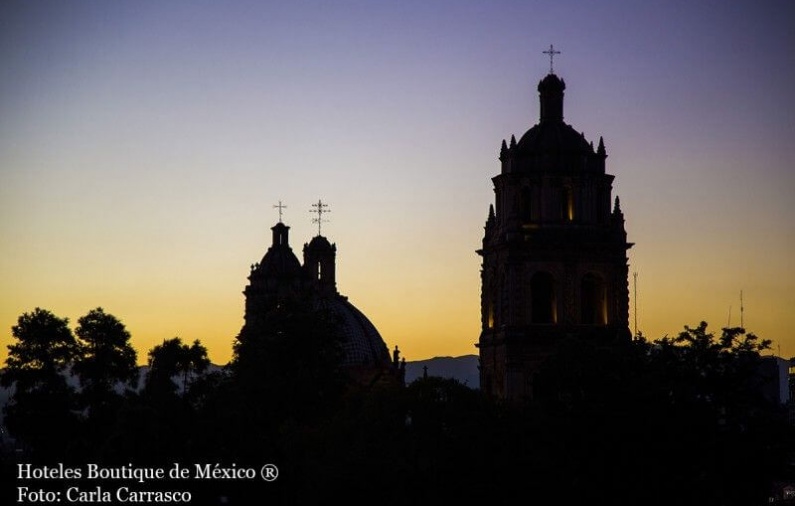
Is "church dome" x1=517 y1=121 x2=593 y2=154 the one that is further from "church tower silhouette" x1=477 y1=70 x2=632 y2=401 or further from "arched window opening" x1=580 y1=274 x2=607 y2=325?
"arched window opening" x1=580 y1=274 x2=607 y2=325

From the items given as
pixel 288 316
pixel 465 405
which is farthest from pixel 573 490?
pixel 288 316

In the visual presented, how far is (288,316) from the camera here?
132 metres

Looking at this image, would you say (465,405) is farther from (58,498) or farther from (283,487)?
(58,498)

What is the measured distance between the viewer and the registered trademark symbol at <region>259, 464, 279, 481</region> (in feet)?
341

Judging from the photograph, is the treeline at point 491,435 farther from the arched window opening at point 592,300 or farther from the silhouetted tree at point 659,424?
the arched window opening at point 592,300

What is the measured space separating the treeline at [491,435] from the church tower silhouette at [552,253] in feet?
23.6

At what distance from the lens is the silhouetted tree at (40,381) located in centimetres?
12638

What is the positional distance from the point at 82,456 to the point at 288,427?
34.4ft

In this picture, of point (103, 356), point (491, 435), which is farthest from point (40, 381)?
point (491, 435)

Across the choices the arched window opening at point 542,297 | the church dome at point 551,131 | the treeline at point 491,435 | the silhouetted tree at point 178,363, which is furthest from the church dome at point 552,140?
the silhouetted tree at point 178,363

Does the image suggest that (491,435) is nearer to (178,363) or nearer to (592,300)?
(592,300)

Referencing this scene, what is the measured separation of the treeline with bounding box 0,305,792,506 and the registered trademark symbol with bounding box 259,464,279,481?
711 millimetres

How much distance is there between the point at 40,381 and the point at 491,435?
40.5 meters

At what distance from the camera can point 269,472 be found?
10450cm
